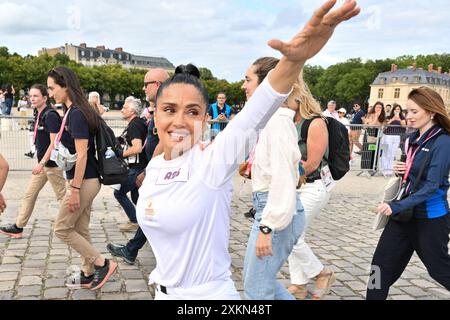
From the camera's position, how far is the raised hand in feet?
4.53

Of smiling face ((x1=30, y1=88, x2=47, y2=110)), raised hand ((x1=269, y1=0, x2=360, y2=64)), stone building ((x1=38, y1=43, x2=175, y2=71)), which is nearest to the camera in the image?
raised hand ((x1=269, y1=0, x2=360, y2=64))

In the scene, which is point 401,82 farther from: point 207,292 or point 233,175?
point 207,292

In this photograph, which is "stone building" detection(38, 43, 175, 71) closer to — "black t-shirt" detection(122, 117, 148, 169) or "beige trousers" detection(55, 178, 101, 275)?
"black t-shirt" detection(122, 117, 148, 169)

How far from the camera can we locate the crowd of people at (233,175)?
1.76 meters

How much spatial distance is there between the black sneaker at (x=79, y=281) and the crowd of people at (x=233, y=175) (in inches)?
0.4

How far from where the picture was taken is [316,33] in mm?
1471

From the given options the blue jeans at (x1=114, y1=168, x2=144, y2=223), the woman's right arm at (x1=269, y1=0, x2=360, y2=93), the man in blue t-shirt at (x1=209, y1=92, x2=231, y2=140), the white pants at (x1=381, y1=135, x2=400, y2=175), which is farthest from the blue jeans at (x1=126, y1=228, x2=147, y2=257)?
the white pants at (x1=381, y1=135, x2=400, y2=175)

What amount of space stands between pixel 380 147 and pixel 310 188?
913 cm

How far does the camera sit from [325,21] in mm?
1429

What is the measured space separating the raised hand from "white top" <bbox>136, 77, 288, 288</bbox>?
9.8 inches

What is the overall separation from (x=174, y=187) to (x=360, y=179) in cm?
1095

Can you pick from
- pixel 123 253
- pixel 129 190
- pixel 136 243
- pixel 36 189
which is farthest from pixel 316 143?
pixel 36 189

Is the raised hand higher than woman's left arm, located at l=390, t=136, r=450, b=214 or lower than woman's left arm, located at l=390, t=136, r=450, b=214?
higher
